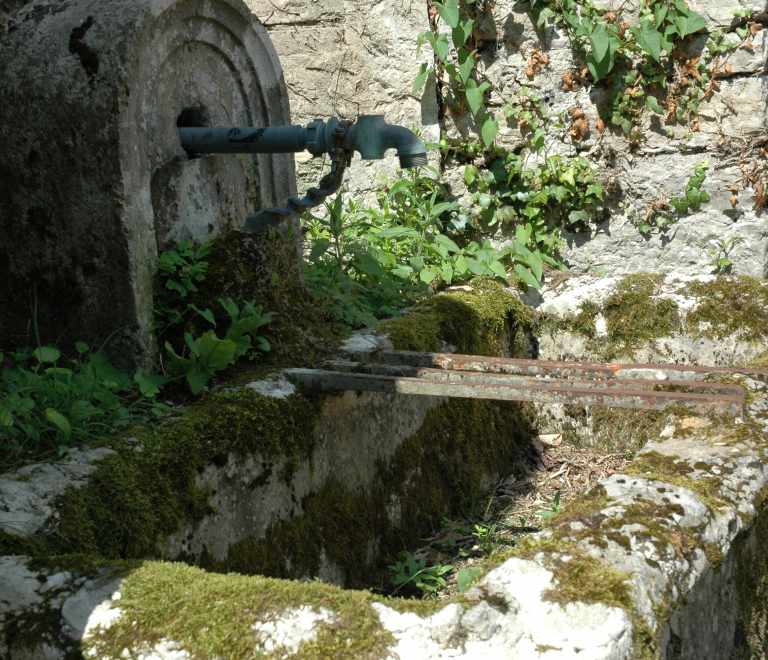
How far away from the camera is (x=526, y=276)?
14.9ft

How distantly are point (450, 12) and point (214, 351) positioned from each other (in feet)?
10.5

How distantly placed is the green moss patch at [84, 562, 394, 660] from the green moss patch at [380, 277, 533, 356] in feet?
6.78

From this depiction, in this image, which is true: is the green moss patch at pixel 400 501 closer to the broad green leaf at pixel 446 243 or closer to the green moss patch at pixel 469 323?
the green moss patch at pixel 469 323

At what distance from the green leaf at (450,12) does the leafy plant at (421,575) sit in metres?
3.41

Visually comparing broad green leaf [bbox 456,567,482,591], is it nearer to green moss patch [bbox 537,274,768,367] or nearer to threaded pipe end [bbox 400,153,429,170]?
threaded pipe end [bbox 400,153,429,170]

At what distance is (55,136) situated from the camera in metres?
2.52

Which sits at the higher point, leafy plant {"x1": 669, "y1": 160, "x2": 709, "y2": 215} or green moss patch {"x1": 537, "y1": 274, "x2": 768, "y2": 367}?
leafy plant {"x1": 669, "y1": 160, "x2": 709, "y2": 215}

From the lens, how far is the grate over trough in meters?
2.24

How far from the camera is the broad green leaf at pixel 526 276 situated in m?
4.50

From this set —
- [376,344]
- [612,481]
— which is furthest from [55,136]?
[612,481]

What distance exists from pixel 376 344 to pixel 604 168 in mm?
2342

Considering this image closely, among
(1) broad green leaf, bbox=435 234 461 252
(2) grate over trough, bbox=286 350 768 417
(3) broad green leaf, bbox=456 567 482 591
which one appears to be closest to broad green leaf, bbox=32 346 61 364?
(2) grate over trough, bbox=286 350 768 417

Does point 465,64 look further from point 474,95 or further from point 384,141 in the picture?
point 384,141

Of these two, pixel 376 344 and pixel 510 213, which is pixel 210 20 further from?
pixel 510 213
